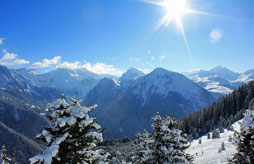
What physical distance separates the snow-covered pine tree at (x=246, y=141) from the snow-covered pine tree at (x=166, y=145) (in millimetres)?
4435

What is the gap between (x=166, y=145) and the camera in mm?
14734

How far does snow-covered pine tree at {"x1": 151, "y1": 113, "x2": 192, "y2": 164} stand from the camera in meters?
14.1

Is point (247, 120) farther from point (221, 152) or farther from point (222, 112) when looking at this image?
point (222, 112)

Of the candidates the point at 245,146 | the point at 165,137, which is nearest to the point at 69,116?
the point at 165,137

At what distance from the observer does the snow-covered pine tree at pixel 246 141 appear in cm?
1018

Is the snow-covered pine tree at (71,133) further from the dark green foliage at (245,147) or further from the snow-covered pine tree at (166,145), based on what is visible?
the dark green foliage at (245,147)

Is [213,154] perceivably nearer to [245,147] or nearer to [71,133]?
[245,147]

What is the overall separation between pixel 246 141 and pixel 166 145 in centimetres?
610

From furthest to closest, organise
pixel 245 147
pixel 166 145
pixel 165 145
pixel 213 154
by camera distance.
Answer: pixel 213 154 < pixel 166 145 < pixel 165 145 < pixel 245 147

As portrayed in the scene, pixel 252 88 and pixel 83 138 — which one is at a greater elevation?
pixel 252 88

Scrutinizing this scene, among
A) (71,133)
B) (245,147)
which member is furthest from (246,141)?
(71,133)

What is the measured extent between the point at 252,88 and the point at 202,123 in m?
35.7

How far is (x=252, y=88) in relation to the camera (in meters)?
87.8

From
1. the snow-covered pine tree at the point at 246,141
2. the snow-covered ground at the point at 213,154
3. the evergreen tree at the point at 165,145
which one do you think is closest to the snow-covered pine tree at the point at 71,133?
the evergreen tree at the point at 165,145
